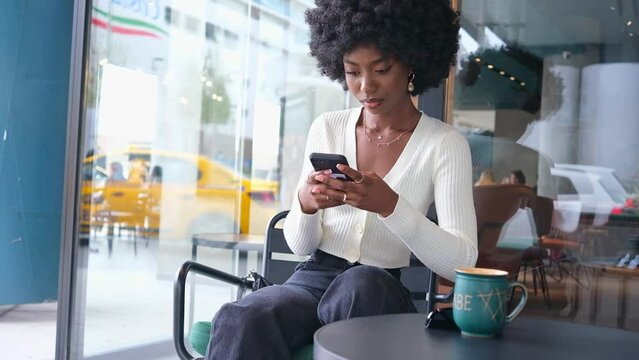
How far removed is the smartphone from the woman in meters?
0.01

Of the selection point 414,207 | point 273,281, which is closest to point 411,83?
point 414,207

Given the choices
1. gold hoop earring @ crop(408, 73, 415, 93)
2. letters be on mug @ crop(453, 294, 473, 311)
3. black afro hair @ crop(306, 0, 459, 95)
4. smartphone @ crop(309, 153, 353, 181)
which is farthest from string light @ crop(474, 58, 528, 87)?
letters be on mug @ crop(453, 294, 473, 311)

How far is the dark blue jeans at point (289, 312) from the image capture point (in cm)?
156

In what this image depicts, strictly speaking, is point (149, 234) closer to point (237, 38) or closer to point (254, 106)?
point (254, 106)

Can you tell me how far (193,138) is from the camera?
13.8 feet

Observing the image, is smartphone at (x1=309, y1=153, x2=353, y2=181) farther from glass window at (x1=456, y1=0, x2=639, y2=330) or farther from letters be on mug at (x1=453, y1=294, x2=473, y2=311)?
glass window at (x1=456, y1=0, x2=639, y2=330)

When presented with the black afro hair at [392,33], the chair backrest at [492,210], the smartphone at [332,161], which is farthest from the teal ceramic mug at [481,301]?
the chair backrest at [492,210]

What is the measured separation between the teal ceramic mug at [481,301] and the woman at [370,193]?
278mm

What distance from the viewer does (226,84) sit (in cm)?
417

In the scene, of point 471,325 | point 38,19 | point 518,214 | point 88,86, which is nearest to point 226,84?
point 88,86

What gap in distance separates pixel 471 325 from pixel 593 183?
5.36 ft

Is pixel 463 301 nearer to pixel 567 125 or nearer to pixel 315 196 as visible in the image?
pixel 315 196

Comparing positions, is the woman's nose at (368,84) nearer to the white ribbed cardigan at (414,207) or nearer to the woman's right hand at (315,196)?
the white ribbed cardigan at (414,207)

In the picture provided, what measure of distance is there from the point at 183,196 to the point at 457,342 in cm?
309
